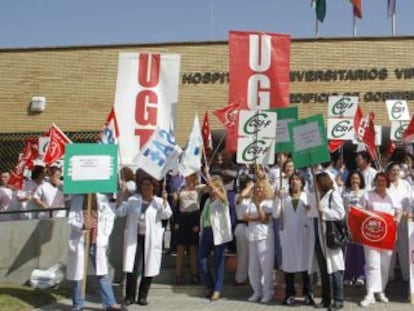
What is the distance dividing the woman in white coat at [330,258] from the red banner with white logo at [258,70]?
8.72 ft

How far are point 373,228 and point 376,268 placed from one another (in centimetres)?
56

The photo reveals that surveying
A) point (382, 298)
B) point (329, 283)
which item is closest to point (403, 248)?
point (382, 298)

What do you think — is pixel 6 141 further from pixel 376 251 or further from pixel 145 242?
pixel 376 251

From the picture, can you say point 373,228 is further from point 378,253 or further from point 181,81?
point 181,81

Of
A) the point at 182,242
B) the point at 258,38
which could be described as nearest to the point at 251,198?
the point at 182,242

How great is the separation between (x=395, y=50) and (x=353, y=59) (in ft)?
4.15

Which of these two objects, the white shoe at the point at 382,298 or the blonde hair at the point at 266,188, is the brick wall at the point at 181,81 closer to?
the blonde hair at the point at 266,188

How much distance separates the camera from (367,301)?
9.30 m

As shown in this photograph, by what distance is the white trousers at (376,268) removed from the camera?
9.41 meters

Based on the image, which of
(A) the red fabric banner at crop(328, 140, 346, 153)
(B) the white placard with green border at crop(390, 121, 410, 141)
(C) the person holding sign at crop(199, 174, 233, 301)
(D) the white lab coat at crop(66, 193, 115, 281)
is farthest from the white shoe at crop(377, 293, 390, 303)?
(B) the white placard with green border at crop(390, 121, 410, 141)

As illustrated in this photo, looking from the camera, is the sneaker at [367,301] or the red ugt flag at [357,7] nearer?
A: the sneaker at [367,301]

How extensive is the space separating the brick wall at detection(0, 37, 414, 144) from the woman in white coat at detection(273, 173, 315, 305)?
10777 millimetres

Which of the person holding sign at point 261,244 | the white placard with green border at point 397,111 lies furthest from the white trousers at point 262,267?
the white placard with green border at point 397,111

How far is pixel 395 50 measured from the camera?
2028 cm
